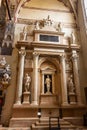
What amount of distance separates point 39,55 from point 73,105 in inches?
148

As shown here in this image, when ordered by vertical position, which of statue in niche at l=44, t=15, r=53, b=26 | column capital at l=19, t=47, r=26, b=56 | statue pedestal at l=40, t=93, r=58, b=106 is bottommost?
statue pedestal at l=40, t=93, r=58, b=106

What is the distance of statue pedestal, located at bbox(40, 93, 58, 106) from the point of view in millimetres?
8626

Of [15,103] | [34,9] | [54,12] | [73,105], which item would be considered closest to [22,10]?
[34,9]

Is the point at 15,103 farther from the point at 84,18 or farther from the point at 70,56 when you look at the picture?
the point at 84,18

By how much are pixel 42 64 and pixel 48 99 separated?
7.86ft

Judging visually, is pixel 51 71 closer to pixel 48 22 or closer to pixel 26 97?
pixel 26 97

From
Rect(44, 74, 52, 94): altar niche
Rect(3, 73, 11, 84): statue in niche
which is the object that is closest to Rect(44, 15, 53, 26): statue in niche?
Rect(44, 74, 52, 94): altar niche

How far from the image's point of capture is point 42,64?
9875 mm

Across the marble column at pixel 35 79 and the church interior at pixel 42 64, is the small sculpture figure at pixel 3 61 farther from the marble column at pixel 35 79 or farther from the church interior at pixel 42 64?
the marble column at pixel 35 79

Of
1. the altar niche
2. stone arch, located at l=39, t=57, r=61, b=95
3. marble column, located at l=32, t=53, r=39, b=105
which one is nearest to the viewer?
marble column, located at l=32, t=53, r=39, b=105

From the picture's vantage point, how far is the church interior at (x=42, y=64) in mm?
8008

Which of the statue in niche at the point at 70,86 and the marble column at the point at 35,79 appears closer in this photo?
the marble column at the point at 35,79

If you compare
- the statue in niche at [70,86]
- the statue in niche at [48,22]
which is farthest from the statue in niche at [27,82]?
the statue in niche at [48,22]

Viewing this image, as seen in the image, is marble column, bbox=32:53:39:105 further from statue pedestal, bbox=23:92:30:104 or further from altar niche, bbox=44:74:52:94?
altar niche, bbox=44:74:52:94
